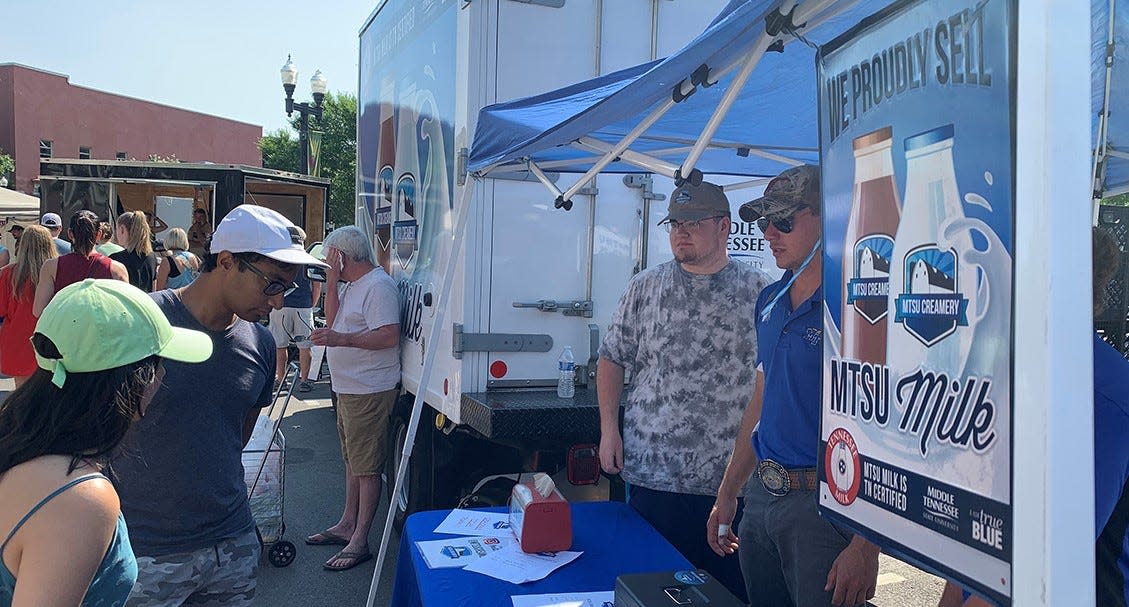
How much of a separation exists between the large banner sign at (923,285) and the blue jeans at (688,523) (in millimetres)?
1665

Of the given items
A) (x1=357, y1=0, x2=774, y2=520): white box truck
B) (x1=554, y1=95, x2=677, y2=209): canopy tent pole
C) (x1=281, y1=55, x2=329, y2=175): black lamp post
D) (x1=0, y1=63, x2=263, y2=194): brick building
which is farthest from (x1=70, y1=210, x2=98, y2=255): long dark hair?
(x1=0, y1=63, x2=263, y2=194): brick building

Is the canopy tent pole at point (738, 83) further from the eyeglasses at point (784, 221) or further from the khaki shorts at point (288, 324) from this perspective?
the khaki shorts at point (288, 324)

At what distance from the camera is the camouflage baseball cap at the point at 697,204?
9.52 feet

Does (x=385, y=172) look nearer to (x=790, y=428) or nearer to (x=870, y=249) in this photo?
(x=790, y=428)

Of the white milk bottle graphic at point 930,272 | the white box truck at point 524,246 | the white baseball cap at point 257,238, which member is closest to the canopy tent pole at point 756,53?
the white milk bottle graphic at point 930,272

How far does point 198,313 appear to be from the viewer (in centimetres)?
217

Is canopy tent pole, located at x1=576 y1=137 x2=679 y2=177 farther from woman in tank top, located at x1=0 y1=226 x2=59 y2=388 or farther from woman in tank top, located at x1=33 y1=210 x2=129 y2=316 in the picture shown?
woman in tank top, located at x1=0 y1=226 x2=59 y2=388

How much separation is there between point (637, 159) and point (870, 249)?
1306 millimetres

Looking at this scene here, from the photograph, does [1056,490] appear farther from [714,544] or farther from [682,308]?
[682,308]

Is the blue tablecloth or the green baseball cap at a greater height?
the green baseball cap

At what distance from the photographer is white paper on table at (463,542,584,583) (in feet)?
→ 7.41

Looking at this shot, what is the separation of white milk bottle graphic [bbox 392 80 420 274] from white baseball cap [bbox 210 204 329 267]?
88.7 inches

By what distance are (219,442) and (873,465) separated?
5.65 ft

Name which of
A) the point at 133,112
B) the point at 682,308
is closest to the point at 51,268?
the point at 682,308
